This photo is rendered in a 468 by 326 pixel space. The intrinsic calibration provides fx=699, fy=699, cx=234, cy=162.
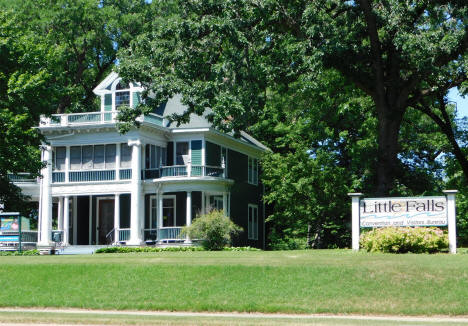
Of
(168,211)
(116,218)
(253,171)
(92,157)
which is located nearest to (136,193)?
(116,218)

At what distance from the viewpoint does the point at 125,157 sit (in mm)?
39125

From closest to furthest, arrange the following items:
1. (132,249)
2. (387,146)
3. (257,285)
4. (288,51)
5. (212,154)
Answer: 1. (257,285)
2. (288,51)
3. (387,146)
4. (132,249)
5. (212,154)

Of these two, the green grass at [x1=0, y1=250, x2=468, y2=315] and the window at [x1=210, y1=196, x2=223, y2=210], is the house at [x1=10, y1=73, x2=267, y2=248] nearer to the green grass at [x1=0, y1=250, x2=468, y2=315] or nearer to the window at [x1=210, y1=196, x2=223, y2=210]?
the window at [x1=210, y1=196, x2=223, y2=210]

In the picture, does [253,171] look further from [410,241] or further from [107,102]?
[410,241]

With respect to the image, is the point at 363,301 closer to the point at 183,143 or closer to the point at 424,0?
the point at 424,0

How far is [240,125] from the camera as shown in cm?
2469

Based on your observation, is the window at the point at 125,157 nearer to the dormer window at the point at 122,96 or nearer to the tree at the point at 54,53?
the dormer window at the point at 122,96

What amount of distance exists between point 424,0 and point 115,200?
2016 centimetres

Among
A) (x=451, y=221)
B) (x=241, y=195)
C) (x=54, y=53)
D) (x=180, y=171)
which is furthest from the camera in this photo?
(x=241, y=195)

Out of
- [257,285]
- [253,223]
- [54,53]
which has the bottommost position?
[257,285]

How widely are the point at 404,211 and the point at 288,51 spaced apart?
7.45 meters

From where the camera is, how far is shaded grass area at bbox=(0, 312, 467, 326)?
13.2m

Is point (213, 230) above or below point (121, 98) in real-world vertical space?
below

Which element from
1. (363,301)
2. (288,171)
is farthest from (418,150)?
(363,301)
